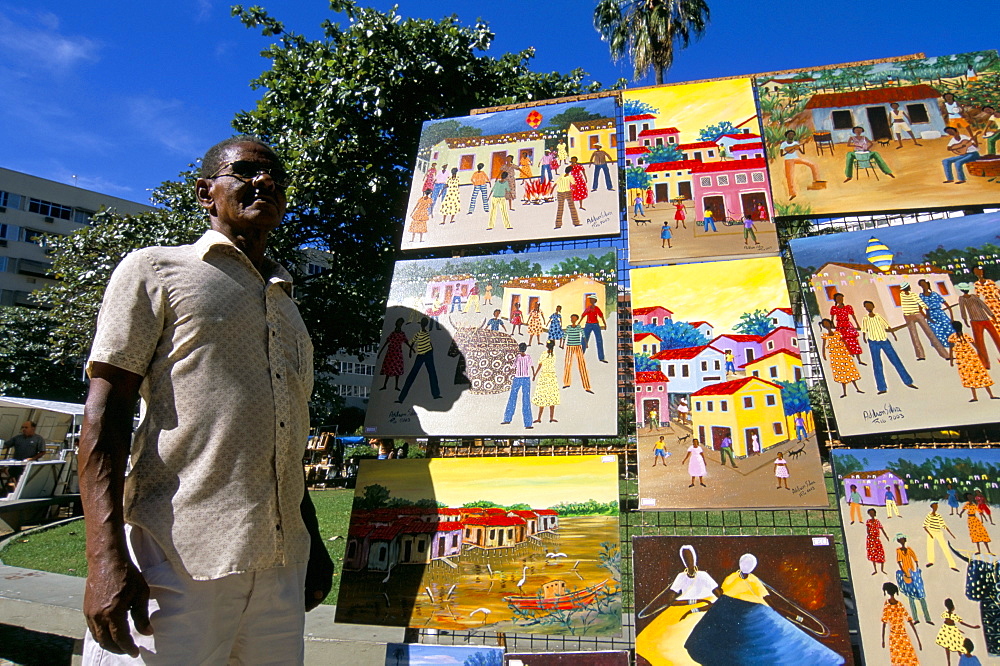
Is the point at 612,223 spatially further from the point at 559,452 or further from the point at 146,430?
the point at 146,430

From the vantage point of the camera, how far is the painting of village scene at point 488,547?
2.21 meters

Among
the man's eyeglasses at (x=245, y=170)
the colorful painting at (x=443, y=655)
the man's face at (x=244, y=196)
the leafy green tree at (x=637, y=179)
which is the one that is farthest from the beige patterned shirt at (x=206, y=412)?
the leafy green tree at (x=637, y=179)

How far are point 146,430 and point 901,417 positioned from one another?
2.38m

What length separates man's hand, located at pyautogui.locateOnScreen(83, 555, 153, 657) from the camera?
131 cm

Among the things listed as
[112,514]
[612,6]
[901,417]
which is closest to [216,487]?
[112,514]

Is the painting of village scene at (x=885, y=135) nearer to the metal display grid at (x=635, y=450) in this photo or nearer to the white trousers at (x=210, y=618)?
the metal display grid at (x=635, y=450)

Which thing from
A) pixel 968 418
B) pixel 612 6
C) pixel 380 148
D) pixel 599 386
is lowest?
pixel 968 418

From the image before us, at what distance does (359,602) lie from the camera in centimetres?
236

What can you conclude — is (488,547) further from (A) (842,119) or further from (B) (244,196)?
(A) (842,119)

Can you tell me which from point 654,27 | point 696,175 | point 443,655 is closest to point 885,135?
point 696,175

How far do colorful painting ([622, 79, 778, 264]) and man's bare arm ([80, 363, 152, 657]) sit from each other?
1947mm

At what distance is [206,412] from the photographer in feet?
5.01

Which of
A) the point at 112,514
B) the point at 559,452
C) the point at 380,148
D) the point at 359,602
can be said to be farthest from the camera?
the point at 380,148

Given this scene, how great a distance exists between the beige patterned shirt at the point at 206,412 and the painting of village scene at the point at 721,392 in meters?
1.28
